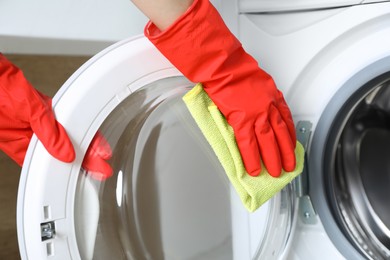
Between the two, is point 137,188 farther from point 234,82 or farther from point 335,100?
→ point 335,100

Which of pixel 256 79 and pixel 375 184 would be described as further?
pixel 375 184

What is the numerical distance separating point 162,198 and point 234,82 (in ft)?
1.08

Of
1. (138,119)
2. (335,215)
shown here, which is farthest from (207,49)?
(335,215)

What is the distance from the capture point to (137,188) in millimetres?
957

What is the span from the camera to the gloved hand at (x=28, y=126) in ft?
2.45

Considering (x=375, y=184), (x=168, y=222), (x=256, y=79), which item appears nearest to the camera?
(x=256, y=79)

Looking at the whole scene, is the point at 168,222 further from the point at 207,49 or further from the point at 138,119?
the point at 207,49

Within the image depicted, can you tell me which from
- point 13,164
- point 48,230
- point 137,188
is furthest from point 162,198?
point 13,164

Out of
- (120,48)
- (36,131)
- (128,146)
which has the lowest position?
(128,146)

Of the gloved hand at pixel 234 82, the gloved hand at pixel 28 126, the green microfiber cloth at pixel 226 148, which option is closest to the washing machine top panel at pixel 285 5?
the gloved hand at pixel 234 82

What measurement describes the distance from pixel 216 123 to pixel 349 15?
0.37m

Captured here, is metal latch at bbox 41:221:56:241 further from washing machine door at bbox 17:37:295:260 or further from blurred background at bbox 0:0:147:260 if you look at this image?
blurred background at bbox 0:0:147:260

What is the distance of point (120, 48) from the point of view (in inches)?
Result: 32.9

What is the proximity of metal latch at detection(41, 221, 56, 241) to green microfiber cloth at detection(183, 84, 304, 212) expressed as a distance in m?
0.31
